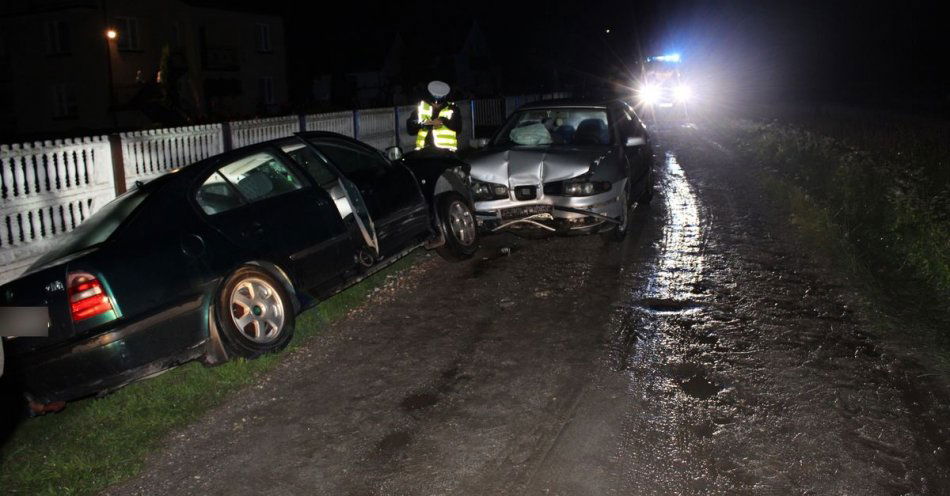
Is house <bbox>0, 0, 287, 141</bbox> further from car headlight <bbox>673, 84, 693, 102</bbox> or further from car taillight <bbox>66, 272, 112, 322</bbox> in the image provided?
car taillight <bbox>66, 272, 112, 322</bbox>

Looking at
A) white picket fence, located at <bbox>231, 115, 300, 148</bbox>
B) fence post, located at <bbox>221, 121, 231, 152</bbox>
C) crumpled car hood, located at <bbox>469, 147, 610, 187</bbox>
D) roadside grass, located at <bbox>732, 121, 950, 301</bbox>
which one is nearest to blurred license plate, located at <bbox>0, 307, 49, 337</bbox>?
crumpled car hood, located at <bbox>469, 147, 610, 187</bbox>

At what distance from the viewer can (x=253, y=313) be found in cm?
550

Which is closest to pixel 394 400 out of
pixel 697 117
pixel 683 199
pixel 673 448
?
pixel 673 448

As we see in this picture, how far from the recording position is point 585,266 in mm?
8078

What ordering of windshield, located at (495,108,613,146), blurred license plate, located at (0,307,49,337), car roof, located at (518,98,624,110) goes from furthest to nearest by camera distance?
car roof, located at (518,98,624,110) → windshield, located at (495,108,613,146) → blurred license plate, located at (0,307,49,337)

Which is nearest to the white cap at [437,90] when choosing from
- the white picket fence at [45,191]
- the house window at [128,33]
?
the white picket fence at [45,191]

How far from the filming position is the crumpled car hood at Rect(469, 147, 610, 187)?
8.50 metres

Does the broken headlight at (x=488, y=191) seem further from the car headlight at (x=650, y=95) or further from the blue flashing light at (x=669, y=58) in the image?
the blue flashing light at (x=669, y=58)

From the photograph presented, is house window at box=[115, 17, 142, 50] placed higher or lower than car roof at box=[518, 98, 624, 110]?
higher

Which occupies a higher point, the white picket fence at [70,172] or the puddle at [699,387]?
the white picket fence at [70,172]

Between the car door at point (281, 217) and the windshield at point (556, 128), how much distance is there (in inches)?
153

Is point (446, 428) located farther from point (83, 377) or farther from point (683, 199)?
point (683, 199)

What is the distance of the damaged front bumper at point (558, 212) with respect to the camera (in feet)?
27.6

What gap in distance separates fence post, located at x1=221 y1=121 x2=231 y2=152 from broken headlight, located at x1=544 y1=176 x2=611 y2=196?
5.06 metres
